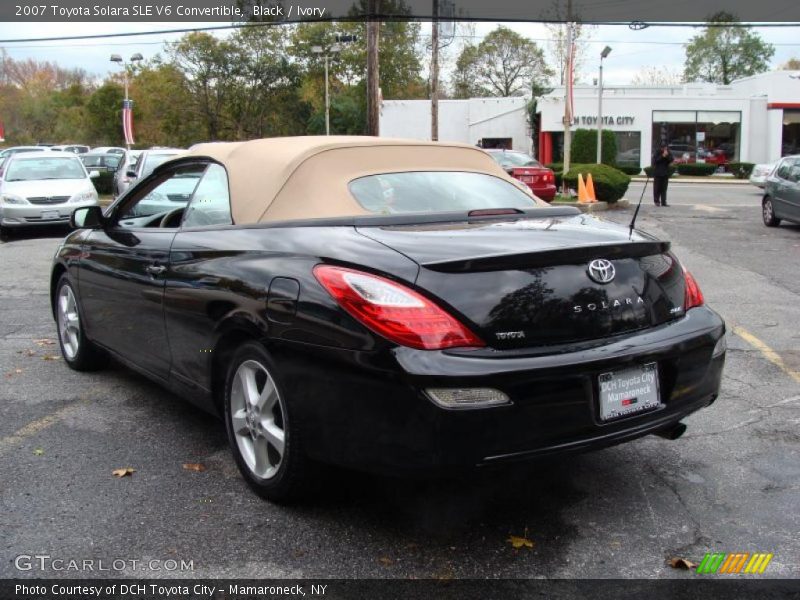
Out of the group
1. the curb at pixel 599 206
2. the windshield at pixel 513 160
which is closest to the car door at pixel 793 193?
the curb at pixel 599 206

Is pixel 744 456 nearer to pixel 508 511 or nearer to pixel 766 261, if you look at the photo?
pixel 508 511

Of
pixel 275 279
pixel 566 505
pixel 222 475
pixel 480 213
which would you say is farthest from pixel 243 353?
pixel 566 505

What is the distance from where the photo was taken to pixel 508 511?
3488mm

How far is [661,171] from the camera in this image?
2080 centimetres

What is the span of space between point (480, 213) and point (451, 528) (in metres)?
1.45

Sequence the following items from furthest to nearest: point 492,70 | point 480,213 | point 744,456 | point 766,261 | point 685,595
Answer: point 492,70 → point 766,261 → point 744,456 → point 480,213 → point 685,595

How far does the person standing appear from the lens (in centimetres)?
2058

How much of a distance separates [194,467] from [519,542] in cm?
170

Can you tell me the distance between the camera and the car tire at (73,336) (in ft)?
18.4

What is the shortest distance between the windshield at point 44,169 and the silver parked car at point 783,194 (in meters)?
14.0

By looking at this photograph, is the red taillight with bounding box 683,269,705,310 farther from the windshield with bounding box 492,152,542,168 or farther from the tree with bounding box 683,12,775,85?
the tree with bounding box 683,12,775,85

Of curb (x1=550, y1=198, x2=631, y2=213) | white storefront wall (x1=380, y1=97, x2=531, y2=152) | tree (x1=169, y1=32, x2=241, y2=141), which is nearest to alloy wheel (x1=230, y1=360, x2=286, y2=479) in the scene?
curb (x1=550, y1=198, x2=631, y2=213)

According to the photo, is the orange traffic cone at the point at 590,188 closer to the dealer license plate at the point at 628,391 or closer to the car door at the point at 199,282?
the car door at the point at 199,282

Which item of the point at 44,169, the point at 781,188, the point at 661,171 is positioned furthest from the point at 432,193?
the point at 661,171
